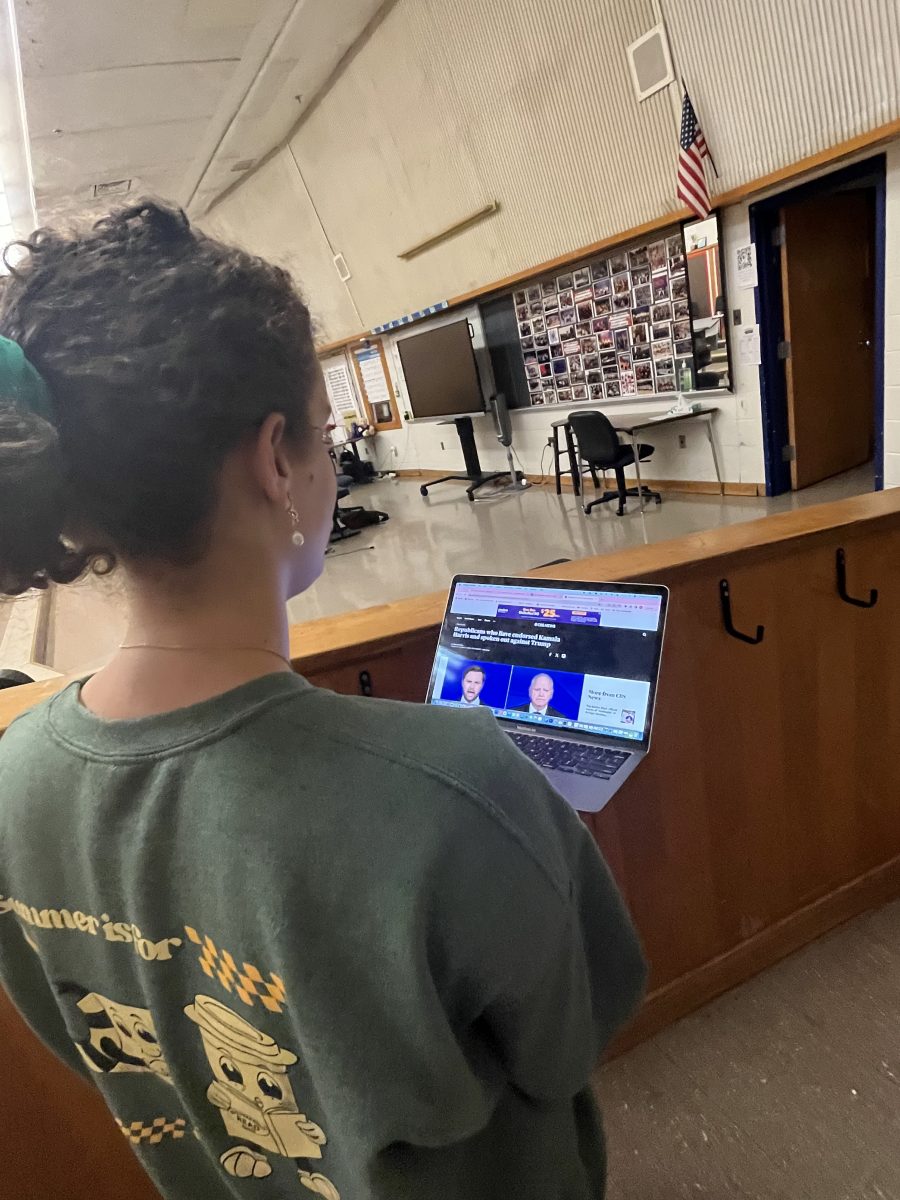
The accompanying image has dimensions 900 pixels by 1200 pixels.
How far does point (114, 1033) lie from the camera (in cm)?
60

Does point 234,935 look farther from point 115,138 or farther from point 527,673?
point 115,138

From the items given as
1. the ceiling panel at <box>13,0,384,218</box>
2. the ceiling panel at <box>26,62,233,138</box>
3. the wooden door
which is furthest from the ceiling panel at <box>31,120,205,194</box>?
the wooden door

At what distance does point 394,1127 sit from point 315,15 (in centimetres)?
673

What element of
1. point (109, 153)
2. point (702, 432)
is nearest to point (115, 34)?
point (109, 153)

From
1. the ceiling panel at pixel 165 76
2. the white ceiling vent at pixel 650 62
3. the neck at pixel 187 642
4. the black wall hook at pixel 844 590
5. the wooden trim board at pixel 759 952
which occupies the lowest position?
the wooden trim board at pixel 759 952

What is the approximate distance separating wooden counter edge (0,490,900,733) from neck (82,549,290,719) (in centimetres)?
54

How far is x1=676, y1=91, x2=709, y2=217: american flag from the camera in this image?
4.48 m

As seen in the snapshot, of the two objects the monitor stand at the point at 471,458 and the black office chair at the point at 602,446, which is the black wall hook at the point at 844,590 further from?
the monitor stand at the point at 471,458

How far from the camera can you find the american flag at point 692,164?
448 cm

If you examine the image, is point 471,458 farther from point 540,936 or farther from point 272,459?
point 540,936

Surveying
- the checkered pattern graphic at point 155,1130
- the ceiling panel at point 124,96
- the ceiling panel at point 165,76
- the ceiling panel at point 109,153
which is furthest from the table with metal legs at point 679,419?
the checkered pattern graphic at point 155,1130

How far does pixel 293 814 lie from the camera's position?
43 centimetres

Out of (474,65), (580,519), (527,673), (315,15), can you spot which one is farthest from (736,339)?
(527,673)

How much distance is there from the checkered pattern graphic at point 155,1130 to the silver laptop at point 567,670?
502 millimetres
